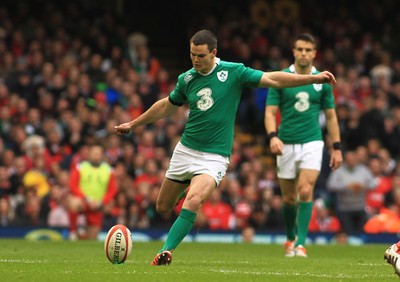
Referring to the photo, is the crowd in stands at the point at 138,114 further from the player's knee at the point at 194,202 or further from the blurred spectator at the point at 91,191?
the player's knee at the point at 194,202

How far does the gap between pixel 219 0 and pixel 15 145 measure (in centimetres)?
1101

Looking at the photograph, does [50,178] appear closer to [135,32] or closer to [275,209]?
[275,209]

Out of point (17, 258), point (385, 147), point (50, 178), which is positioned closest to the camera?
point (17, 258)

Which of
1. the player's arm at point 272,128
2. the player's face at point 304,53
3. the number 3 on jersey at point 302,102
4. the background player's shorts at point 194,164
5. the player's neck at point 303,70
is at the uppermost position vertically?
the player's face at point 304,53

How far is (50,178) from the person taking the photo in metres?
21.3

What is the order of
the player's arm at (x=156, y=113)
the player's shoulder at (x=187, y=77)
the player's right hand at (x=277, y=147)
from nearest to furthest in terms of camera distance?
the player's shoulder at (x=187, y=77), the player's arm at (x=156, y=113), the player's right hand at (x=277, y=147)

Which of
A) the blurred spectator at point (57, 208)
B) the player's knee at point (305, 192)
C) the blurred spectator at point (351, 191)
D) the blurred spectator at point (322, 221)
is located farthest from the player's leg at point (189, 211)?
the blurred spectator at point (322, 221)

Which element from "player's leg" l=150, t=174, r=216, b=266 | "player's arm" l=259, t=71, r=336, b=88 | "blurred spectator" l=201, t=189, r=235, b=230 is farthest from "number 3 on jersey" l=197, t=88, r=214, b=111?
"blurred spectator" l=201, t=189, r=235, b=230

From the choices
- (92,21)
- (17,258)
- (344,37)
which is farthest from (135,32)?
(17,258)

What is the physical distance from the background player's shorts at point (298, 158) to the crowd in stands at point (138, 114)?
6180mm

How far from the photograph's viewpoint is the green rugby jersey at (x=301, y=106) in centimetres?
1411

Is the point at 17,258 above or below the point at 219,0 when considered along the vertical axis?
below

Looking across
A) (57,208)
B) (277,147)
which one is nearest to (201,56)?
(277,147)

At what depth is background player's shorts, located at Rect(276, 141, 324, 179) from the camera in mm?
14008
